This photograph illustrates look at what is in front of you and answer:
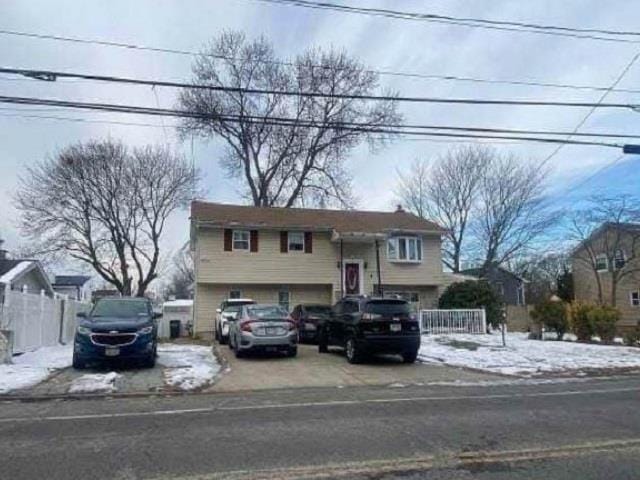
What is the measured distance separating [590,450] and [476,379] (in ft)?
26.2

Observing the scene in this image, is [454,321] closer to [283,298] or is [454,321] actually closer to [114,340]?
[283,298]

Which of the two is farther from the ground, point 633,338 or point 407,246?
point 407,246

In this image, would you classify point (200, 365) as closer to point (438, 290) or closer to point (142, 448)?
point (142, 448)

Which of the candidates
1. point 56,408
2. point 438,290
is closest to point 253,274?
point 438,290

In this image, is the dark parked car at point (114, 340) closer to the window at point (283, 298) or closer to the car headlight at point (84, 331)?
the car headlight at point (84, 331)

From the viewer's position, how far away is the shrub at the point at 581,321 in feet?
89.1

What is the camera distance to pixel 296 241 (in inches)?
1387

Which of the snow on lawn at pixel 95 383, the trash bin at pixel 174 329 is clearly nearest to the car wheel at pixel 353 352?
the snow on lawn at pixel 95 383

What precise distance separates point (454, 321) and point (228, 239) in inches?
470

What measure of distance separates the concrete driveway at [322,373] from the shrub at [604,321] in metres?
11.3

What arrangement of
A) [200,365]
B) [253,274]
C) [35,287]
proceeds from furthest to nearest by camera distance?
[35,287]
[253,274]
[200,365]

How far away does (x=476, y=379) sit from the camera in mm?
15156

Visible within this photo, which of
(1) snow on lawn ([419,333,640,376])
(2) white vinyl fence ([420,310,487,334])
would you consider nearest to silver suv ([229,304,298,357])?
(1) snow on lawn ([419,333,640,376])

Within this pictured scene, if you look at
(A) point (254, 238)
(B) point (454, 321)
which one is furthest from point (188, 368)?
(A) point (254, 238)
